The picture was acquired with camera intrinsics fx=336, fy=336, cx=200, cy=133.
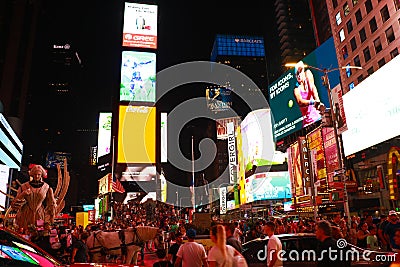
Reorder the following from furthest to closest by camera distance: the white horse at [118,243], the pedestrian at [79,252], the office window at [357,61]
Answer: the office window at [357,61] → the white horse at [118,243] → the pedestrian at [79,252]

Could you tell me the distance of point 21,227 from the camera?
8297mm

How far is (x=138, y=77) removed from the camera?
50.6 meters

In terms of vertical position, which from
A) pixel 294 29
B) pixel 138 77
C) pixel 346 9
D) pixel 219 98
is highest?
pixel 219 98

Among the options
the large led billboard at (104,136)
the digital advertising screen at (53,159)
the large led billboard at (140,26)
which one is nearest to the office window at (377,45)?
the large led billboard at (140,26)

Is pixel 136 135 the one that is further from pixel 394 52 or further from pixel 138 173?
pixel 394 52

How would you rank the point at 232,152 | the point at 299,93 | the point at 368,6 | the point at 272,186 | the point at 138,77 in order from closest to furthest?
the point at 299,93 → the point at 368,6 → the point at 138,77 → the point at 272,186 → the point at 232,152

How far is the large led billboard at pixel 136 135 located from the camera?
47.1m

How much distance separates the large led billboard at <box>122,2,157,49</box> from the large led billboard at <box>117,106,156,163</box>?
11.3 metres

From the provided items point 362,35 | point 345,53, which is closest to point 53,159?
point 345,53

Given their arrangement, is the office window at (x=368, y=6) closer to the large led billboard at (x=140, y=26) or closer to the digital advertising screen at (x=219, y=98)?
the large led billboard at (x=140, y=26)

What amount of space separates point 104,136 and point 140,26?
993 inches

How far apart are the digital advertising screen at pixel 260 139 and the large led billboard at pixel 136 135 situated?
19.4 m

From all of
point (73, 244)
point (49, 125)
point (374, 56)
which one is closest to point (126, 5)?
point (374, 56)

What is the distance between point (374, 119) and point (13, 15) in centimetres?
6073
